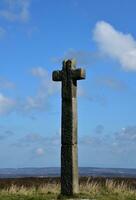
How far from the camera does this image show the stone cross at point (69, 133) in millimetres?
23438

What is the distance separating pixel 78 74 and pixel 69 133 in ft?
7.51

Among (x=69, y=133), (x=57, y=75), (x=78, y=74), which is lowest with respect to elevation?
(x=69, y=133)

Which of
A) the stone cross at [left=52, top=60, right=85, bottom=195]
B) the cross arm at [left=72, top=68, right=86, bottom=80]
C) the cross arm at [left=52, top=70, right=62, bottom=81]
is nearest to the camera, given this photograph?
the stone cross at [left=52, top=60, right=85, bottom=195]

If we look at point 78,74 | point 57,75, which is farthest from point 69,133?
point 57,75

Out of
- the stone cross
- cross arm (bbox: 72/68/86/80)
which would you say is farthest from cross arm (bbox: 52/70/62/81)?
cross arm (bbox: 72/68/86/80)

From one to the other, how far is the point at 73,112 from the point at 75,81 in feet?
4.26

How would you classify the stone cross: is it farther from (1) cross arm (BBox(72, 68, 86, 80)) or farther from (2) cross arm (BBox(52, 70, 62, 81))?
(2) cross arm (BBox(52, 70, 62, 81))

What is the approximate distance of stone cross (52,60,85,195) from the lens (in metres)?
23.4

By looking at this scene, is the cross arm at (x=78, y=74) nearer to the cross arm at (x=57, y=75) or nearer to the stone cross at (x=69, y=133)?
the stone cross at (x=69, y=133)

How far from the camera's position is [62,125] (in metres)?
23.8

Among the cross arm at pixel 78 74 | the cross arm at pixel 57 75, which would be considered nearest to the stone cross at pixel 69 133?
the cross arm at pixel 78 74

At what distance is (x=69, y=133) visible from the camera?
23.5m

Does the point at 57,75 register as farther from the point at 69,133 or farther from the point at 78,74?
the point at 69,133

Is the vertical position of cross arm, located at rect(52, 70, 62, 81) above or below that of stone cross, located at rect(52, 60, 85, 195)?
above
